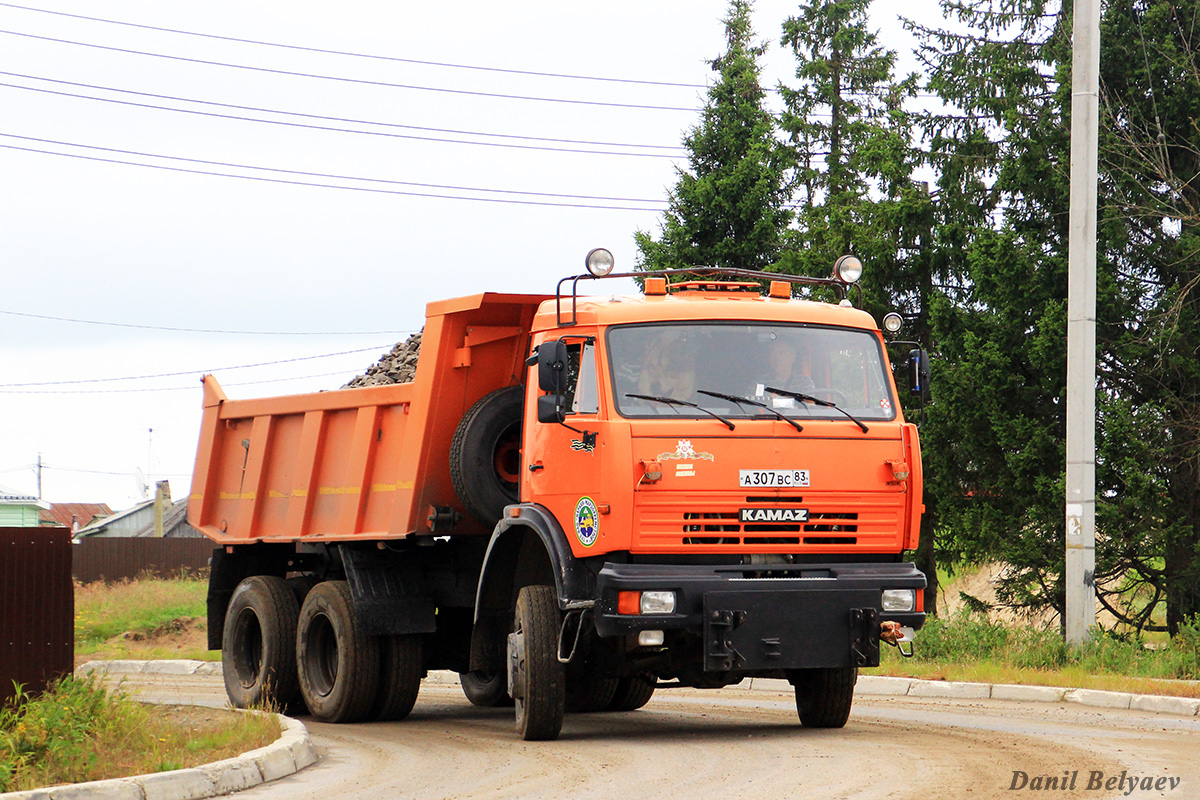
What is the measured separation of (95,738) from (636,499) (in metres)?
3.72

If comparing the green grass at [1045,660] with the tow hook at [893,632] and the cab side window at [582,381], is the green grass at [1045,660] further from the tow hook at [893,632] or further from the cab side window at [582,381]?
the cab side window at [582,381]

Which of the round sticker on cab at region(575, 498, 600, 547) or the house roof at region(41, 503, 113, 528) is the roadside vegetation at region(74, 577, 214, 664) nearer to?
the round sticker on cab at region(575, 498, 600, 547)

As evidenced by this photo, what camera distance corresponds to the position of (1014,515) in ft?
71.8

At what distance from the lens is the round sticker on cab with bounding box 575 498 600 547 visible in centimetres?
998

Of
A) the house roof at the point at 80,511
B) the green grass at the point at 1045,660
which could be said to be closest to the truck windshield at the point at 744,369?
the green grass at the point at 1045,660

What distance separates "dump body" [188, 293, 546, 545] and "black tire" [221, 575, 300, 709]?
561 millimetres

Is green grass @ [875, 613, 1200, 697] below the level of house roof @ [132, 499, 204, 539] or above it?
above

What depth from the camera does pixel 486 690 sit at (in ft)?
49.1

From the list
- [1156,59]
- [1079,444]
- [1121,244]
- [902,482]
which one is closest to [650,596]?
[902,482]

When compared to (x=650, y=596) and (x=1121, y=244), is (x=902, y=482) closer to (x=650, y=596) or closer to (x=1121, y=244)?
(x=650, y=596)

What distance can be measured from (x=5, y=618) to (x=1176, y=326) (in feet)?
51.3

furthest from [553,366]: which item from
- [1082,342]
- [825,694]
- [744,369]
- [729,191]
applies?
[729,191]

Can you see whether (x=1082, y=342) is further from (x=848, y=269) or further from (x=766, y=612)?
(x=766, y=612)

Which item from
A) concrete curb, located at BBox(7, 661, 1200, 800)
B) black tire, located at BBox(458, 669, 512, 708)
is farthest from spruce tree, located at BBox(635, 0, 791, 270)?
black tire, located at BBox(458, 669, 512, 708)
